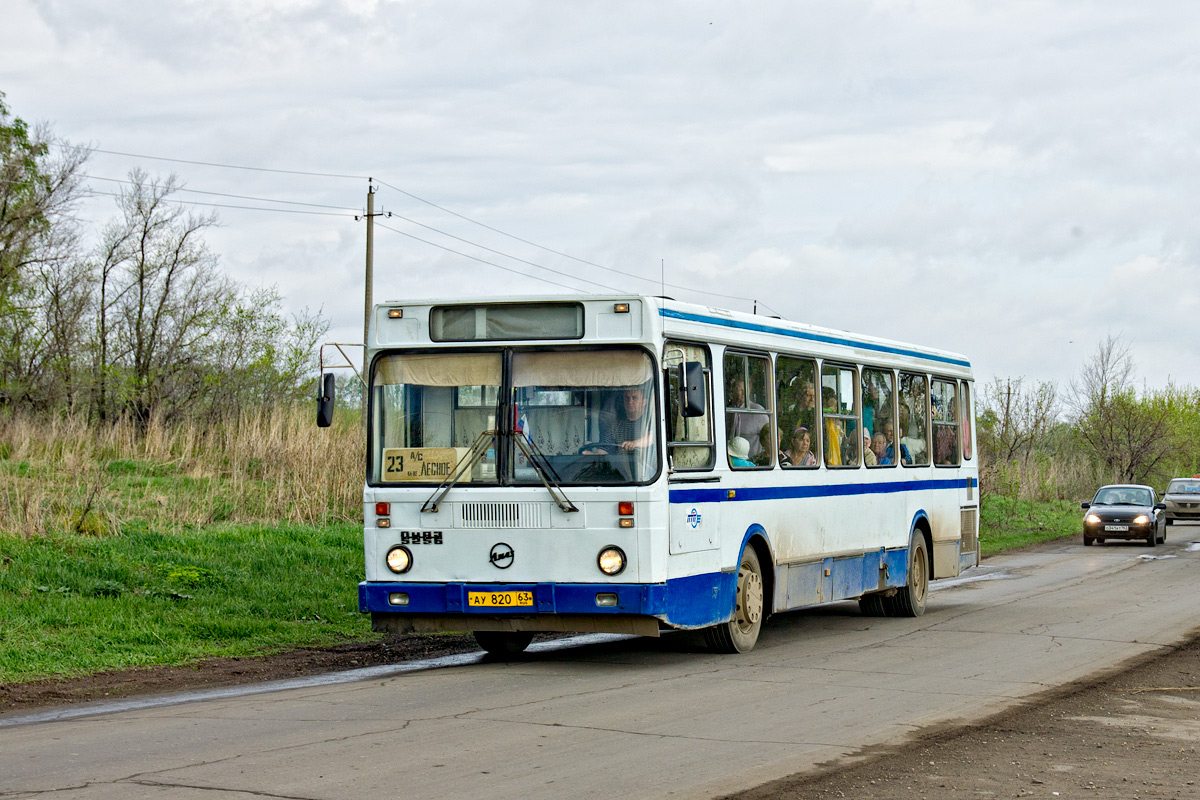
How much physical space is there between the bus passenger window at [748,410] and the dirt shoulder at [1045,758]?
3527 mm

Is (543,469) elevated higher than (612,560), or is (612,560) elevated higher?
(543,469)

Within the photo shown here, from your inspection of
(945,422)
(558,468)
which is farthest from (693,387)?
(945,422)

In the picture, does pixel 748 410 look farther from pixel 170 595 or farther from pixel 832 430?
pixel 170 595

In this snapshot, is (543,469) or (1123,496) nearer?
(543,469)

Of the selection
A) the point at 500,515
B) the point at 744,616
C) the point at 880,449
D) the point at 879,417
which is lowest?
the point at 744,616

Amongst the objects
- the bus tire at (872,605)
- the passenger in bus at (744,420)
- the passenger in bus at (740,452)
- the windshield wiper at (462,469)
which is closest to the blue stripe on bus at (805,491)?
the passenger in bus at (740,452)

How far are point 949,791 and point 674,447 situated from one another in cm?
478

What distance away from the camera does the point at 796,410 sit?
13859 millimetres

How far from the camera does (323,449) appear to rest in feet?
80.0

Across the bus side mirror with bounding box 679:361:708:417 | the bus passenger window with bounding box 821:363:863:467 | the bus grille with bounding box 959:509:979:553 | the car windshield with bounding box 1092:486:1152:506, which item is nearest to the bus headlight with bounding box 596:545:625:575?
the bus side mirror with bounding box 679:361:708:417

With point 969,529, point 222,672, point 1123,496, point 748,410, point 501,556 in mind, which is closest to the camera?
point 501,556

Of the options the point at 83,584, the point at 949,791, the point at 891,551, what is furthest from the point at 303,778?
the point at 891,551

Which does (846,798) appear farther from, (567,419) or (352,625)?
(352,625)

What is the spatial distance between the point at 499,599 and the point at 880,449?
624 cm
